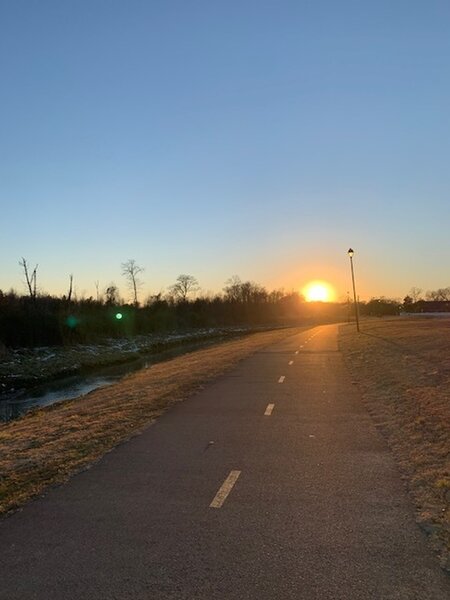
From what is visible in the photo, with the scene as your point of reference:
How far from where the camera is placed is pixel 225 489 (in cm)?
683

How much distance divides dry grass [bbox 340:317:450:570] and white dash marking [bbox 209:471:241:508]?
2.13m

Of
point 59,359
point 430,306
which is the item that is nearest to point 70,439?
point 59,359

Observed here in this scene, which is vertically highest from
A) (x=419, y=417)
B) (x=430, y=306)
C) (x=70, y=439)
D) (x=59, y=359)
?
(x=430, y=306)

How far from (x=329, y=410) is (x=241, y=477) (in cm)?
567

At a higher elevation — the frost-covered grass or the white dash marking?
the frost-covered grass

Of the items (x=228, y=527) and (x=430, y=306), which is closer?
(x=228, y=527)

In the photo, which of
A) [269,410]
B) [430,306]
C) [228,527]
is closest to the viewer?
[228,527]

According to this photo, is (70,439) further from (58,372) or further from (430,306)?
(430,306)

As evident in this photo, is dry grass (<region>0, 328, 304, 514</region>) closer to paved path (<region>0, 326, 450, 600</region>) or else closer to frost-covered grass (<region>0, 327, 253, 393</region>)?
paved path (<region>0, 326, 450, 600</region>)

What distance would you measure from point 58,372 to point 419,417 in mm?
25853

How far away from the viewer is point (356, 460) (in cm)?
818

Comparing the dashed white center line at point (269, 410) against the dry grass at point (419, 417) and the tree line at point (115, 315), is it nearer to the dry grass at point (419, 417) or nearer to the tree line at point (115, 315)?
the dry grass at point (419, 417)

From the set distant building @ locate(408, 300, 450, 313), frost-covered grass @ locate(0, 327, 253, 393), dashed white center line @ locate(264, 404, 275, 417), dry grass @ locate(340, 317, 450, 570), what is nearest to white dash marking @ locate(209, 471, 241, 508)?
dry grass @ locate(340, 317, 450, 570)

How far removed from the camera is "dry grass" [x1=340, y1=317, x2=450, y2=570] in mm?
6039
